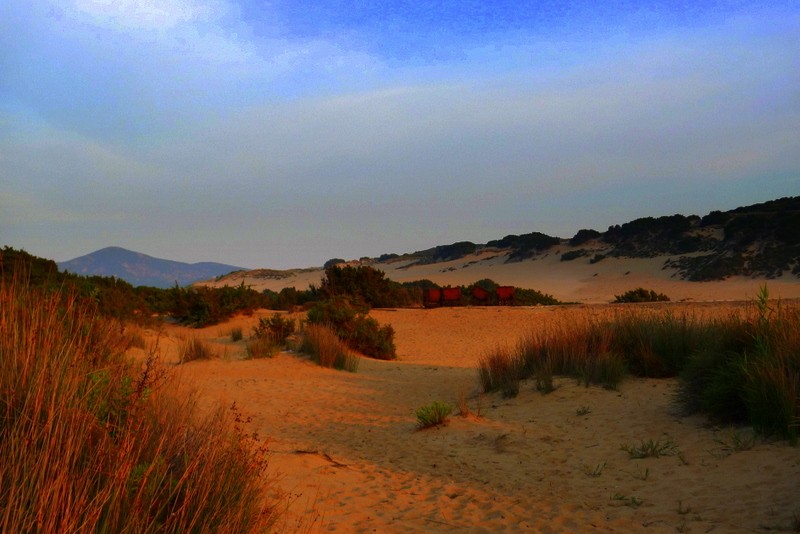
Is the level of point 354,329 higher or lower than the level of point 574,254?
lower

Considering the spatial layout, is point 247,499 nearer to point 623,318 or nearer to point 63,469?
point 63,469

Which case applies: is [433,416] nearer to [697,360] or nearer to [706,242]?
[697,360]

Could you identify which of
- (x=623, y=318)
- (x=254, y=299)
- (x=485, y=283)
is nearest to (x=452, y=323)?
(x=254, y=299)

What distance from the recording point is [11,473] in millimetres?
2330

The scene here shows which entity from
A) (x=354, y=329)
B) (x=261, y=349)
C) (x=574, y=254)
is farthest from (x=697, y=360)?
(x=574, y=254)

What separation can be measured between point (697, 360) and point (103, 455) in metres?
7.24

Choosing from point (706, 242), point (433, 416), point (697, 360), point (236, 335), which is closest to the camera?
point (697, 360)

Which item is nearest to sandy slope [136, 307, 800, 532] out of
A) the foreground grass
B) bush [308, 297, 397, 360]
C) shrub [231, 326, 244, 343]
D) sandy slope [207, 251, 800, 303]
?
the foreground grass

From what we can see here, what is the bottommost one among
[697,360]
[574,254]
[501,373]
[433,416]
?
[433,416]

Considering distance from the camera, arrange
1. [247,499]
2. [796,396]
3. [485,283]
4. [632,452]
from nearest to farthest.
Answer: [247,499] < [796,396] < [632,452] < [485,283]

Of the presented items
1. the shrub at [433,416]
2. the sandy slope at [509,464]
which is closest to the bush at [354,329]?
the sandy slope at [509,464]

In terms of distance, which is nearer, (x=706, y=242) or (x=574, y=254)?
(x=706, y=242)

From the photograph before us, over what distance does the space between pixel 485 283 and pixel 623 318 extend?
27.0 metres

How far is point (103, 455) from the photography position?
273 cm
